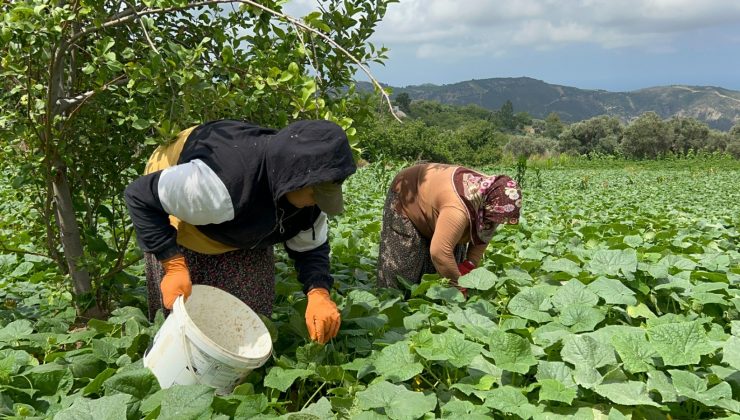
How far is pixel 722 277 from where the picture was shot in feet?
9.14

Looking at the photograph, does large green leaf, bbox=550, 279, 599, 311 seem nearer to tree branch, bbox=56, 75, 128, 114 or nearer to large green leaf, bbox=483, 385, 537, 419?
large green leaf, bbox=483, 385, 537, 419

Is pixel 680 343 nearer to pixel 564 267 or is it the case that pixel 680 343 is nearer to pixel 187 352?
pixel 564 267

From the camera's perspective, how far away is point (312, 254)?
8.45 feet

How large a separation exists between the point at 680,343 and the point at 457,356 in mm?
724

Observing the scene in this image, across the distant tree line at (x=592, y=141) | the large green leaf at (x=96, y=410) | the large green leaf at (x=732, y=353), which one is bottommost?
the distant tree line at (x=592, y=141)

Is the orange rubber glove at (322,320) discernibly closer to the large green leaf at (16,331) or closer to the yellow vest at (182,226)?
the yellow vest at (182,226)

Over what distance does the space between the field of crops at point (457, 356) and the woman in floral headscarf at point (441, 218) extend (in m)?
0.19

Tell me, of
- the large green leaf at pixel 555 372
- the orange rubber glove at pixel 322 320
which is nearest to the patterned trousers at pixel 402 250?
the orange rubber glove at pixel 322 320

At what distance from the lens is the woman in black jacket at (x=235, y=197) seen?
195cm

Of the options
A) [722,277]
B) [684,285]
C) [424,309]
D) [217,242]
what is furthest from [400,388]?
[722,277]

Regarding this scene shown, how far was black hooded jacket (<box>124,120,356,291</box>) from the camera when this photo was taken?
1.93 metres

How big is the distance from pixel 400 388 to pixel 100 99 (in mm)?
1952

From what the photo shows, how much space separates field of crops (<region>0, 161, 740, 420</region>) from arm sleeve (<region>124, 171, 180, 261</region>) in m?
0.39

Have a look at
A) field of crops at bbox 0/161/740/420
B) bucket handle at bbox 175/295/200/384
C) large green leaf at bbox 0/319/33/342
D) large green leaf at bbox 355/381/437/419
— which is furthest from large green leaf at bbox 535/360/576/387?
large green leaf at bbox 0/319/33/342
